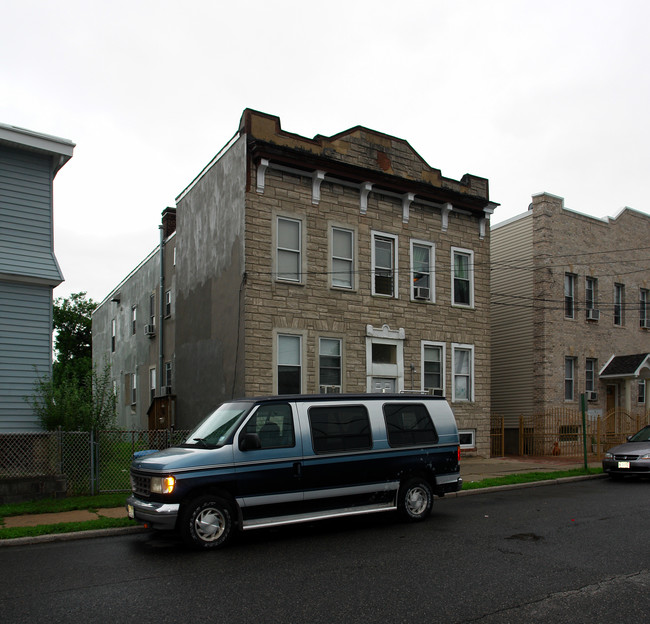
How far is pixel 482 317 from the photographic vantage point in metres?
21.8

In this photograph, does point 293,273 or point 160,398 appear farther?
point 160,398

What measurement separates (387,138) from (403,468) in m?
12.3

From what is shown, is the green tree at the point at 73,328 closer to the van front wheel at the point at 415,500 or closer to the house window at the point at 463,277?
the house window at the point at 463,277

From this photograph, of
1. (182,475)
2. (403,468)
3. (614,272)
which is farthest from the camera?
(614,272)

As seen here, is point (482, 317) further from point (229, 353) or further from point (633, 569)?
point (633, 569)

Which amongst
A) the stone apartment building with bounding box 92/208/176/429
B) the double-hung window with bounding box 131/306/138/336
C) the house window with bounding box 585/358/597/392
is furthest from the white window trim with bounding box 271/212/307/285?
the house window with bounding box 585/358/597/392

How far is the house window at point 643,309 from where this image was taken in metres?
28.7

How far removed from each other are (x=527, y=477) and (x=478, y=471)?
1.79 metres

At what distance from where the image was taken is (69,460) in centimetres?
1320

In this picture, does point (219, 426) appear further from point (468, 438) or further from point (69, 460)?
point (468, 438)

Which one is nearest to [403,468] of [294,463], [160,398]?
[294,463]

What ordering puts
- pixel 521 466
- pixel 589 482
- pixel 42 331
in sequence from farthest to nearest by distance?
pixel 521 466, pixel 589 482, pixel 42 331

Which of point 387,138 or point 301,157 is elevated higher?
point 387,138

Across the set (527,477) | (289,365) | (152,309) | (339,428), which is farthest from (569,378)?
(339,428)
